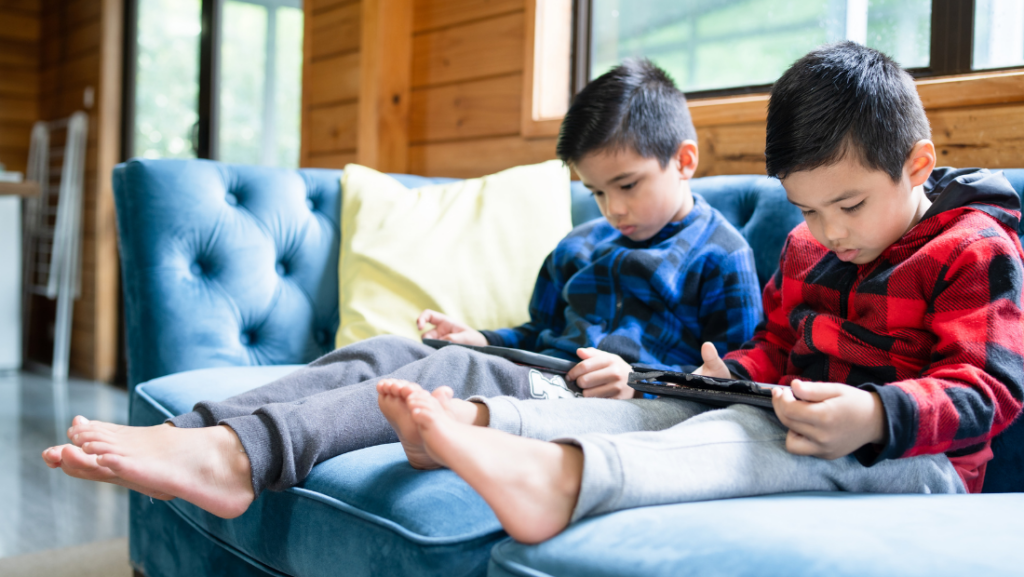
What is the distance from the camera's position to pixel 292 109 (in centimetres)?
313

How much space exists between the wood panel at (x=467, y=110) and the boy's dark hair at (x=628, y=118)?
714mm

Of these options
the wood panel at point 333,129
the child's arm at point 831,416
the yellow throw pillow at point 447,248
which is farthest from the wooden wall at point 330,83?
the child's arm at point 831,416

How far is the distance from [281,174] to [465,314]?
483 mm

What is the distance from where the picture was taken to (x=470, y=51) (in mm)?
2078

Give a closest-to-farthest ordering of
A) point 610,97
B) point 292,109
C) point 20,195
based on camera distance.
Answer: point 610,97
point 292,109
point 20,195

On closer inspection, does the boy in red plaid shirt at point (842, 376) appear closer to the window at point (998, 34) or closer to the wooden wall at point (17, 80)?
the window at point (998, 34)

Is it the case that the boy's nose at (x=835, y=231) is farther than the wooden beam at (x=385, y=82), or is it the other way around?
the wooden beam at (x=385, y=82)

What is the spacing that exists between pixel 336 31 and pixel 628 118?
150 cm

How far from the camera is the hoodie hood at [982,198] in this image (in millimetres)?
844

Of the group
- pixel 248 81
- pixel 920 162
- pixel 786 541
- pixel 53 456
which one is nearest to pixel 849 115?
pixel 920 162

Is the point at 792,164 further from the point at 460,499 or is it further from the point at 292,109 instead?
the point at 292,109

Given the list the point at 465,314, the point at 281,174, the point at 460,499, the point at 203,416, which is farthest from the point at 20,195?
the point at 460,499

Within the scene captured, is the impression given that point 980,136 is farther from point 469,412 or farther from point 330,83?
point 330,83

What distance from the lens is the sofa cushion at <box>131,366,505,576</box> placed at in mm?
692
